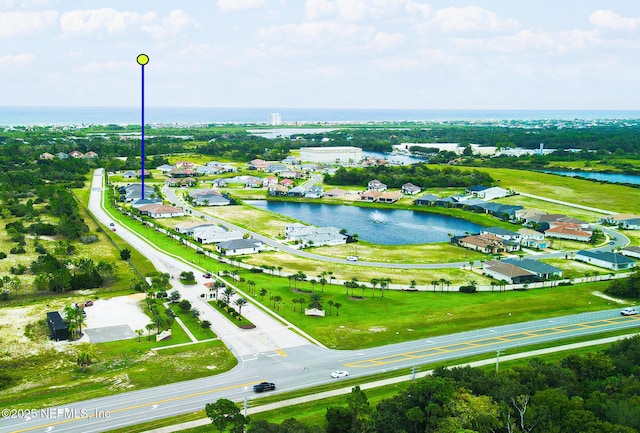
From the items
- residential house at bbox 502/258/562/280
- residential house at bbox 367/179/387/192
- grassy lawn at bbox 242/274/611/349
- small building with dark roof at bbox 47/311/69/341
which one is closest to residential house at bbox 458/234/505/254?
residential house at bbox 502/258/562/280

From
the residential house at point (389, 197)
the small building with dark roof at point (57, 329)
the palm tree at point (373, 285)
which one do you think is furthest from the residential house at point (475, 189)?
the small building with dark roof at point (57, 329)

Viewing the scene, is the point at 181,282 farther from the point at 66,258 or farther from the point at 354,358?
the point at 354,358

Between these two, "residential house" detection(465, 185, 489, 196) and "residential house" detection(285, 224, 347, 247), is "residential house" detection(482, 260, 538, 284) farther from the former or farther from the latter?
"residential house" detection(465, 185, 489, 196)

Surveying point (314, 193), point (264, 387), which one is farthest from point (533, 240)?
point (264, 387)

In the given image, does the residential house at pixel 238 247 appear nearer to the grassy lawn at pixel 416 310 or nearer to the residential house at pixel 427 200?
the grassy lawn at pixel 416 310

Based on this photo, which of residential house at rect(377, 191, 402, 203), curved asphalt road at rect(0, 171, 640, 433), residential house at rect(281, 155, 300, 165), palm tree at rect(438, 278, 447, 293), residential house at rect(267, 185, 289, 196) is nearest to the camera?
curved asphalt road at rect(0, 171, 640, 433)

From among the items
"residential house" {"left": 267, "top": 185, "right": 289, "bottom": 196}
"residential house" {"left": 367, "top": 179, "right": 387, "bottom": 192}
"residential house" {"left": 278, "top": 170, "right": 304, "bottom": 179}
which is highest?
"residential house" {"left": 278, "top": 170, "right": 304, "bottom": 179}

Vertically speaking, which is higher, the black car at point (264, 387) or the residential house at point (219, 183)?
the residential house at point (219, 183)
